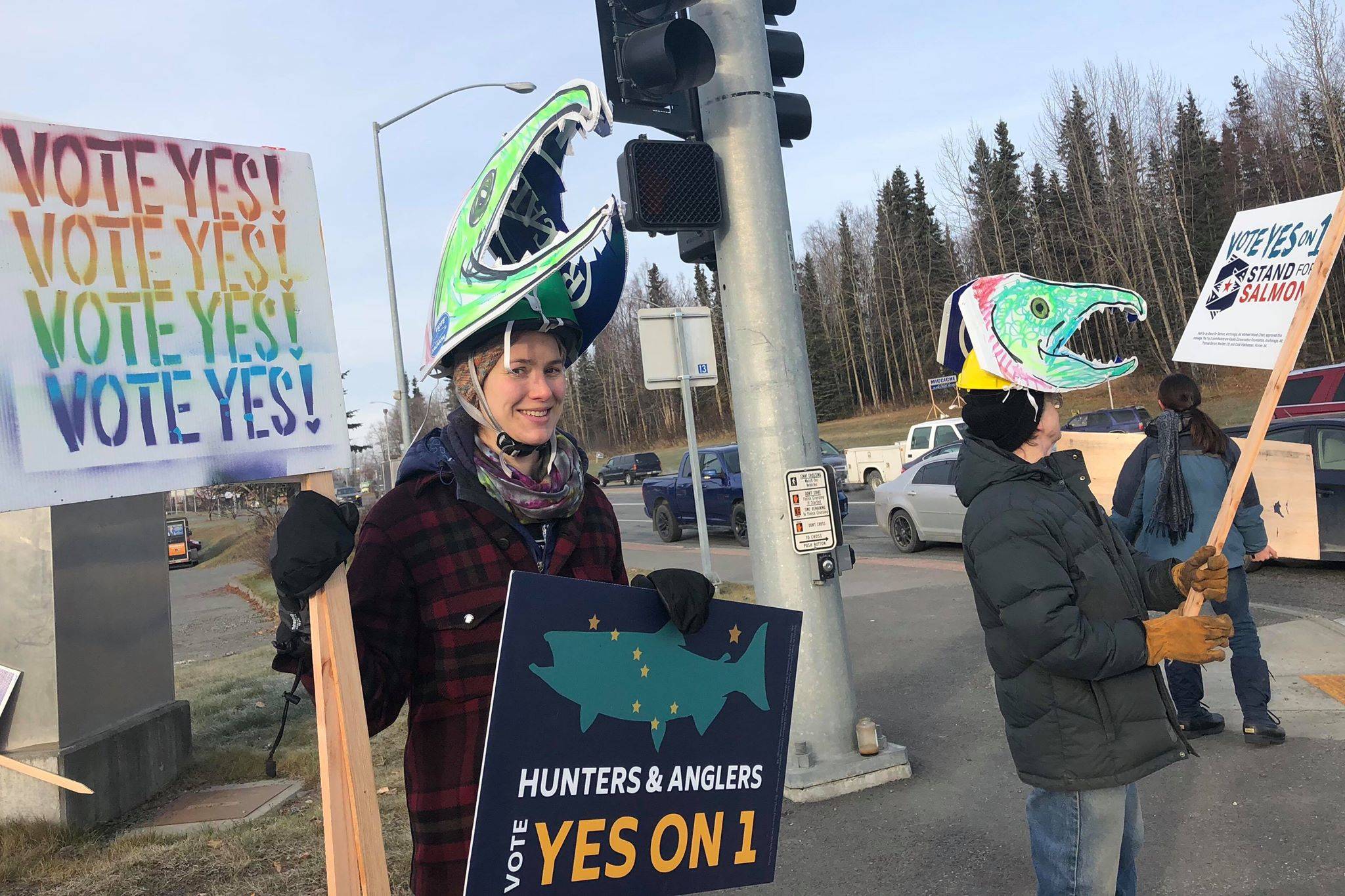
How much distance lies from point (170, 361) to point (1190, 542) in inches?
193

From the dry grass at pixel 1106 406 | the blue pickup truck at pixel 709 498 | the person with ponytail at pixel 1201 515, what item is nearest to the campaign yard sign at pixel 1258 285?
the person with ponytail at pixel 1201 515

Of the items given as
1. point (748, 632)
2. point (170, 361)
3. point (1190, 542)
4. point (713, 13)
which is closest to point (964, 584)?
point (1190, 542)

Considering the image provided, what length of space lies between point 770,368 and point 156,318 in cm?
355

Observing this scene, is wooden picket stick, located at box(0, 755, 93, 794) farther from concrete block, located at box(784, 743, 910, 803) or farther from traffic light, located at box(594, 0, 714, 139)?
traffic light, located at box(594, 0, 714, 139)

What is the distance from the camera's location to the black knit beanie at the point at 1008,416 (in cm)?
289

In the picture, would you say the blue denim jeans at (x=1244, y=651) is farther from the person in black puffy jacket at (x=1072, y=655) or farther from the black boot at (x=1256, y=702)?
the person in black puffy jacket at (x=1072, y=655)

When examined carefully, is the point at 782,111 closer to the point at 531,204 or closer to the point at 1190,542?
the point at 1190,542

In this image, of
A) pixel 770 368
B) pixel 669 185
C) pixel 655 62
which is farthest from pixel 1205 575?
pixel 655 62

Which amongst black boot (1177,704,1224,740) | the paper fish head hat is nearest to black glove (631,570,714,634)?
the paper fish head hat

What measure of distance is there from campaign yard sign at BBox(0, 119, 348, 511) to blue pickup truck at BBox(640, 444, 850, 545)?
13775 millimetres

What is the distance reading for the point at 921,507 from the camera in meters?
14.0

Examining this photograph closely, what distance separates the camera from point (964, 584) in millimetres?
10320

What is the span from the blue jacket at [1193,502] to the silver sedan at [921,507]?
7961 millimetres

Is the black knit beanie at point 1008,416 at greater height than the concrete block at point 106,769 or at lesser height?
greater
